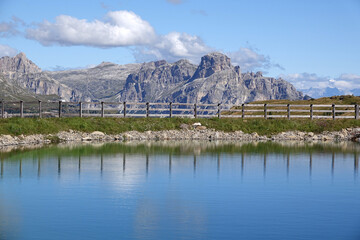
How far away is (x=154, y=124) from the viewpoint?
60875 mm

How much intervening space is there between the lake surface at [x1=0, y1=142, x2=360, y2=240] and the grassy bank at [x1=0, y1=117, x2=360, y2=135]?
16258 millimetres

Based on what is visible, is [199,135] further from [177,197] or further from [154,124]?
[177,197]

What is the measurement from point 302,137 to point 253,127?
576cm

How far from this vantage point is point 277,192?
23703 mm

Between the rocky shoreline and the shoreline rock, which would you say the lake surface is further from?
the rocky shoreline

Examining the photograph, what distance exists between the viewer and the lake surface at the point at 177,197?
16.7 meters

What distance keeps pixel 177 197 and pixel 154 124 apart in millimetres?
39006

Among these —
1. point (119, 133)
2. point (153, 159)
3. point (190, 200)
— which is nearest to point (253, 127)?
point (119, 133)

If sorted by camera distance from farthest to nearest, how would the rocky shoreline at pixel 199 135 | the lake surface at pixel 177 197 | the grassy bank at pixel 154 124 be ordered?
the rocky shoreline at pixel 199 135, the grassy bank at pixel 154 124, the lake surface at pixel 177 197

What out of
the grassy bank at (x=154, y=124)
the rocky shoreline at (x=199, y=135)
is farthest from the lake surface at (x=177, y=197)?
the rocky shoreline at (x=199, y=135)

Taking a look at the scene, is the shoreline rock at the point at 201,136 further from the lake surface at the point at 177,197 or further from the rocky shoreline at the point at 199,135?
the lake surface at the point at 177,197

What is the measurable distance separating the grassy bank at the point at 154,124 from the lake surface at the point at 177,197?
53.3ft

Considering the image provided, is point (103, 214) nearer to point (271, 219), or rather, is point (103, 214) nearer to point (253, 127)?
point (271, 219)

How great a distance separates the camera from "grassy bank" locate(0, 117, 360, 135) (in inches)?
2089
